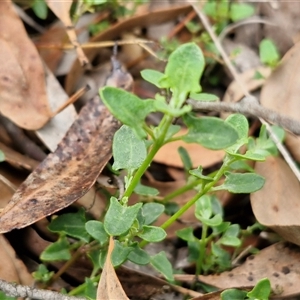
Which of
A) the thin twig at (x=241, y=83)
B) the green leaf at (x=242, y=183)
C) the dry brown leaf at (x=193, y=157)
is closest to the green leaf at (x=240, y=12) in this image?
the thin twig at (x=241, y=83)

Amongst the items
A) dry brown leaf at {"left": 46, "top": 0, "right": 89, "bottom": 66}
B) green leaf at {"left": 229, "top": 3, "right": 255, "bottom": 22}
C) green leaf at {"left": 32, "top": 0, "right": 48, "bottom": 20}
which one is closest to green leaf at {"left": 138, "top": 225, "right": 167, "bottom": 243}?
dry brown leaf at {"left": 46, "top": 0, "right": 89, "bottom": 66}

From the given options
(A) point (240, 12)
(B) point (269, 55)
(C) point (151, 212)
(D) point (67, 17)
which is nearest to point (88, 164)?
(C) point (151, 212)

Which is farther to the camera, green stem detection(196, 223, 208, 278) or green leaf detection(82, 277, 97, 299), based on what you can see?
green stem detection(196, 223, 208, 278)

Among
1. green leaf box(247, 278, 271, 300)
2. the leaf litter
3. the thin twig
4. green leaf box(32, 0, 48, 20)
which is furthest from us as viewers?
green leaf box(32, 0, 48, 20)

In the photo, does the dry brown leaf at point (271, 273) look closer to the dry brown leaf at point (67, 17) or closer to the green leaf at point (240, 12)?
the dry brown leaf at point (67, 17)

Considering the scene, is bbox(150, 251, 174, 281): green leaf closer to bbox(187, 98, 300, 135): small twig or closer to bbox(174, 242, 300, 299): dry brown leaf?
bbox(174, 242, 300, 299): dry brown leaf
